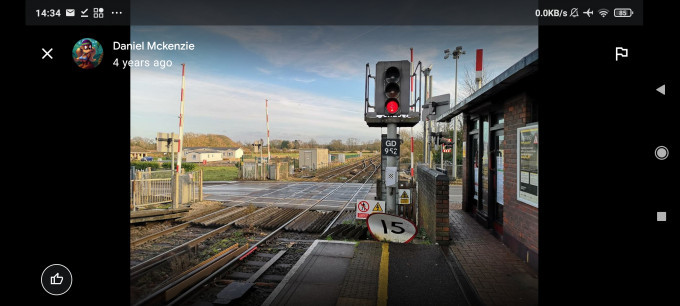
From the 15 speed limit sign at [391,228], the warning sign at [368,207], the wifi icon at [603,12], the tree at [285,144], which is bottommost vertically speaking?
the 15 speed limit sign at [391,228]

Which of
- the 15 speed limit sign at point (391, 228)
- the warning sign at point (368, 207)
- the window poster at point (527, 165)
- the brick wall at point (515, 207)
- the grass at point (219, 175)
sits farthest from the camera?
the grass at point (219, 175)

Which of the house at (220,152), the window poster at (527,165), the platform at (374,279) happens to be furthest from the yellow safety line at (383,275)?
the house at (220,152)

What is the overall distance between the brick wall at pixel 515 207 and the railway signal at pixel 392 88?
182 centimetres

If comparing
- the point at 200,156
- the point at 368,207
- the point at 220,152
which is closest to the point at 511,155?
the point at 368,207

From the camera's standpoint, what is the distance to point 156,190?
1177 centimetres

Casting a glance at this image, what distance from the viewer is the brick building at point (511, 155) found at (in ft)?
14.6

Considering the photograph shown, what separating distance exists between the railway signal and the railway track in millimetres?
3371

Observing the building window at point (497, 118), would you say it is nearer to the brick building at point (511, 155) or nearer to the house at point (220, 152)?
the brick building at point (511, 155)

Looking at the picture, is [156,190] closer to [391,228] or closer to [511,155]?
[391,228]

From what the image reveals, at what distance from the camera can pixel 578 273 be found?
154cm

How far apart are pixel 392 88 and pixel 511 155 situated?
239cm

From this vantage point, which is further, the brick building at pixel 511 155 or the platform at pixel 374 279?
the brick building at pixel 511 155
